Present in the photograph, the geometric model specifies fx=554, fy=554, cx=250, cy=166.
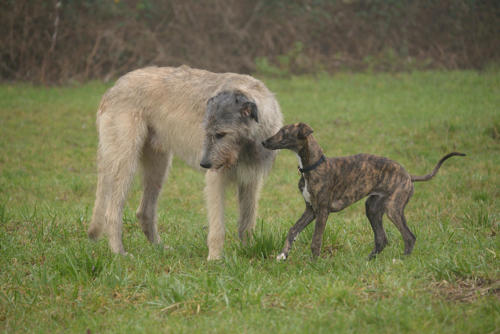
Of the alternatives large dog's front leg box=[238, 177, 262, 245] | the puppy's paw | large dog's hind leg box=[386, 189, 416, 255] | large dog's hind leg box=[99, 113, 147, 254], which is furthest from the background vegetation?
large dog's hind leg box=[386, 189, 416, 255]

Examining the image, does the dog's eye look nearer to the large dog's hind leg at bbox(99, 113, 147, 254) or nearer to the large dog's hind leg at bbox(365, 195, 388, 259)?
the large dog's hind leg at bbox(99, 113, 147, 254)

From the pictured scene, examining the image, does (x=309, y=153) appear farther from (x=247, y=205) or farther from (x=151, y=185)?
(x=151, y=185)

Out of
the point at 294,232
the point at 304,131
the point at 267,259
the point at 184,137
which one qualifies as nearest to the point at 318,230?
the point at 294,232

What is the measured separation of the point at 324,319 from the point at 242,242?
220 centimetres

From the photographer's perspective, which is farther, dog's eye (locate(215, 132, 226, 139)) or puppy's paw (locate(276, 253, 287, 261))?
Result: dog's eye (locate(215, 132, 226, 139))

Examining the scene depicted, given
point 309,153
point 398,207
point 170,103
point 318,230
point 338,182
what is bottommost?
point 318,230

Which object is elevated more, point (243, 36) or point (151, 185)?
point (243, 36)

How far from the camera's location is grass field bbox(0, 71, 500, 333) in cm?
385

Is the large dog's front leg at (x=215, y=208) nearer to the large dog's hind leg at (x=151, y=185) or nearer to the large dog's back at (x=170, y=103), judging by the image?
the large dog's back at (x=170, y=103)

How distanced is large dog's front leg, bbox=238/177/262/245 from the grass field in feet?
0.92

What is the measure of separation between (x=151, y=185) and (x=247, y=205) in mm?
1466

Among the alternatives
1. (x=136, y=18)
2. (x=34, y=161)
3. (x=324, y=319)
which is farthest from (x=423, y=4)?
(x=324, y=319)

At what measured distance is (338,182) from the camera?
16.2 ft

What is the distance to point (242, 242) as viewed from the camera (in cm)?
585
